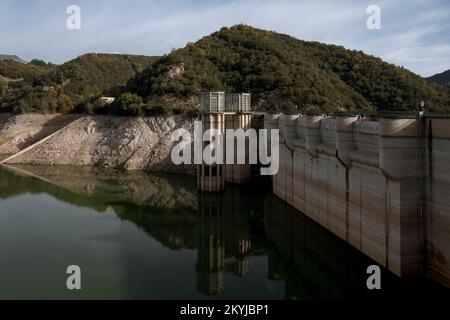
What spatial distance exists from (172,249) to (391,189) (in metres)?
10.0

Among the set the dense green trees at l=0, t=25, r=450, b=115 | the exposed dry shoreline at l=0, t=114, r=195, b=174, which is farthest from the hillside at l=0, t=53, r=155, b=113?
the exposed dry shoreline at l=0, t=114, r=195, b=174

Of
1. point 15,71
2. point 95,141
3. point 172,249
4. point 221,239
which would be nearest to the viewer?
point 172,249

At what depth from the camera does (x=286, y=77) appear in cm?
4634

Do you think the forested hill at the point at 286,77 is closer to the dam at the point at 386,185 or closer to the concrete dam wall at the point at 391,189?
the dam at the point at 386,185

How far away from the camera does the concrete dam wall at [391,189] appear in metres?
12.5

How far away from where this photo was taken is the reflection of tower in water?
643 inches

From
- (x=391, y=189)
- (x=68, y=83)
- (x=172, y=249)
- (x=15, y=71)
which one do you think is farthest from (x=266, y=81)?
(x=15, y=71)

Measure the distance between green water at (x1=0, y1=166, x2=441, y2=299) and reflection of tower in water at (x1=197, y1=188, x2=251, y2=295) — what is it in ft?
0.17

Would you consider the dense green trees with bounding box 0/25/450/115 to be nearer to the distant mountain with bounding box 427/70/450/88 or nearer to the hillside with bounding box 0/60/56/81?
the distant mountain with bounding box 427/70/450/88

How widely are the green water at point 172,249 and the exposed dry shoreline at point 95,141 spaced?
10070 mm

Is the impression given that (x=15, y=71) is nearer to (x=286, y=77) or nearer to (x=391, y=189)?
(x=286, y=77)

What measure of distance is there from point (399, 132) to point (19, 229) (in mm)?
18598

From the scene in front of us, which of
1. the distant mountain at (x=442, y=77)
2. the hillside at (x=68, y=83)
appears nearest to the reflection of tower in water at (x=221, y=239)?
the hillside at (x=68, y=83)
